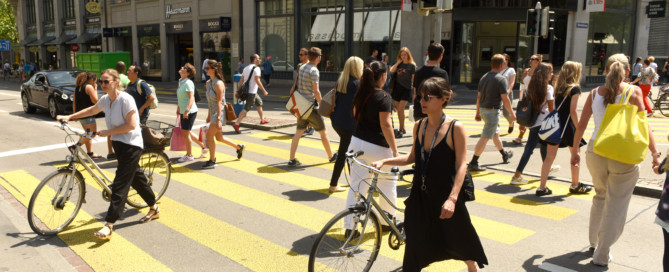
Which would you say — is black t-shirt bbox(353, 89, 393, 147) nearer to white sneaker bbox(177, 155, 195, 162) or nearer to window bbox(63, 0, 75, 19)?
white sneaker bbox(177, 155, 195, 162)

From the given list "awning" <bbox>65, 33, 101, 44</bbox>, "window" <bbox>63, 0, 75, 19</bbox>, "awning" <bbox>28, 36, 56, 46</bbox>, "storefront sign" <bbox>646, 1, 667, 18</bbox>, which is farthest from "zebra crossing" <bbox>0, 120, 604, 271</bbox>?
"awning" <bbox>28, 36, 56, 46</bbox>

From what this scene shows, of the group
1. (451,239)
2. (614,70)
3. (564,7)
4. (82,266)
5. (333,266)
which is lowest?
(82,266)

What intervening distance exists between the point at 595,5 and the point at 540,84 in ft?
63.0

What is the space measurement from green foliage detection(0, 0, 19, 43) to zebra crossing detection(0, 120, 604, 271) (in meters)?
56.6

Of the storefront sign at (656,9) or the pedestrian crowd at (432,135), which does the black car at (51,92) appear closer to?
the pedestrian crowd at (432,135)

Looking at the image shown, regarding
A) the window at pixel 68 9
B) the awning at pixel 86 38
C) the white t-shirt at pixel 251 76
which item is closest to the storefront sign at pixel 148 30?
the awning at pixel 86 38

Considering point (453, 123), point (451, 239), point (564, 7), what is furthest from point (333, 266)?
point (564, 7)

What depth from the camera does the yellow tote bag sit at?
4195 mm

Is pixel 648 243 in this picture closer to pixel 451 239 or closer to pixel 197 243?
pixel 451 239

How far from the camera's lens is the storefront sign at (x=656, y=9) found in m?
24.8

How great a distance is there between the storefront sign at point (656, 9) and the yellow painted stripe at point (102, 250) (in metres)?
27.3

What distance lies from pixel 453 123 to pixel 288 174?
16.8 ft

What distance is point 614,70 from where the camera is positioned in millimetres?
4734

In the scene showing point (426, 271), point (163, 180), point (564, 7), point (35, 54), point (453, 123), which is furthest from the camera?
point (35, 54)
